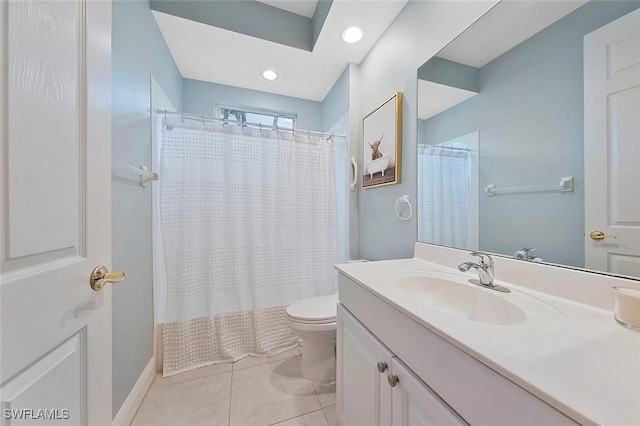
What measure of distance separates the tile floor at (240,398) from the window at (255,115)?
2.23 m

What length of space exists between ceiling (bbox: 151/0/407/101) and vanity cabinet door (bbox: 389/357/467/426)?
1.97m

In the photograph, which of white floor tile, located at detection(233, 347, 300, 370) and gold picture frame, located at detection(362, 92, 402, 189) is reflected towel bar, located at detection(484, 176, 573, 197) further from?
A: white floor tile, located at detection(233, 347, 300, 370)

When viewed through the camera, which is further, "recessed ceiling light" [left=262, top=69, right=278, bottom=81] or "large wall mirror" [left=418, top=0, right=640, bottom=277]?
"recessed ceiling light" [left=262, top=69, right=278, bottom=81]

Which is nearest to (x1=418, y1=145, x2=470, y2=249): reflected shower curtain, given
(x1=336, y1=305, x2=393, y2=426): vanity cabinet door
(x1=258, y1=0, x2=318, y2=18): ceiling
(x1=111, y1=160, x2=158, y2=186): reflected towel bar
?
(x1=336, y1=305, x2=393, y2=426): vanity cabinet door

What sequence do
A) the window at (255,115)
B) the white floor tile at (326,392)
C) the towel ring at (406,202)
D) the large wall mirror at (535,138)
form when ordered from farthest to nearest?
the window at (255,115) < the towel ring at (406,202) < the white floor tile at (326,392) < the large wall mirror at (535,138)

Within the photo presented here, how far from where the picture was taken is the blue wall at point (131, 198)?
1.13m

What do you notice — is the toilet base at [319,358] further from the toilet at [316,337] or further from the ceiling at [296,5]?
the ceiling at [296,5]

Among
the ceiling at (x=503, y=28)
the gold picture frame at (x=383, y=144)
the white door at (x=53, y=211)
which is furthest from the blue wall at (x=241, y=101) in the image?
the white door at (x=53, y=211)

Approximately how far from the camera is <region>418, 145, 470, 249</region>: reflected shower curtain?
3.77ft

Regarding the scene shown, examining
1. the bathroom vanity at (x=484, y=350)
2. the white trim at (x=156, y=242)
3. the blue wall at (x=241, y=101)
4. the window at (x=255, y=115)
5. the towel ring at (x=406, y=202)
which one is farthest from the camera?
the window at (x=255, y=115)

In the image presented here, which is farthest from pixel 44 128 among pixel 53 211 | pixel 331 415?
pixel 331 415

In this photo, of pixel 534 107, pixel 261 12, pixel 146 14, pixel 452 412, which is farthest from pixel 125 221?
pixel 534 107

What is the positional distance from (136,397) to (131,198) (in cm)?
110

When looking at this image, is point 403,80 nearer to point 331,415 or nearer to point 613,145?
point 613,145
